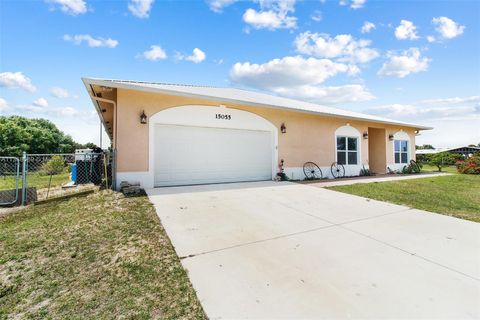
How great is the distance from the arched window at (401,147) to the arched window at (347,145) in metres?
3.92

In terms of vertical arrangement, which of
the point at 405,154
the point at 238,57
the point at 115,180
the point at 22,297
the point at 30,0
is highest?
the point at 238,57

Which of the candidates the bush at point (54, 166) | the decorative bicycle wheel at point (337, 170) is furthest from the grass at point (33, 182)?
the decorative bicycle wheel at point (337, 170)

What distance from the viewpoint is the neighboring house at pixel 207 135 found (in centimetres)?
683

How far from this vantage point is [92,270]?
2.38m

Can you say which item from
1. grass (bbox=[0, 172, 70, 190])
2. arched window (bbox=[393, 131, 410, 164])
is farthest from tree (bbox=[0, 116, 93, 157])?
arched window (bbox=[393, 131, 410, 164])

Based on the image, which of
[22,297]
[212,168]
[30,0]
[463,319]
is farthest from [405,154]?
[30,0]

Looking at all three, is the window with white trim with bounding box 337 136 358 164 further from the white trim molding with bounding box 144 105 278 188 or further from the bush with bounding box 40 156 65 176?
the bush with bounding box 40 156 65 176

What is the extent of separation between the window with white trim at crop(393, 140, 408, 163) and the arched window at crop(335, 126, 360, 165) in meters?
4.03

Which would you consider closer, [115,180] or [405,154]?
[115,180]

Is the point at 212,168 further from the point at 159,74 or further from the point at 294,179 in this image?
the point at 159,74

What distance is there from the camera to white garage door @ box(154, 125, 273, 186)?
24.5 feet

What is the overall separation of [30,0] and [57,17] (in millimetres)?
845

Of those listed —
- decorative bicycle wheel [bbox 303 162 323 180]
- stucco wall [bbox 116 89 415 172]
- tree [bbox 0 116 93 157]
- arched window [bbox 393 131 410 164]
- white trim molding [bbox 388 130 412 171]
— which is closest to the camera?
stucco wall [bbox 116 89 415 172]

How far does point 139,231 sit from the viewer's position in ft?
11.3
